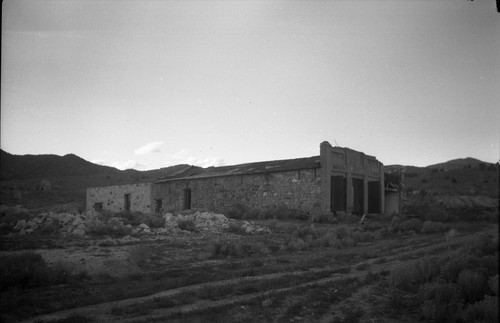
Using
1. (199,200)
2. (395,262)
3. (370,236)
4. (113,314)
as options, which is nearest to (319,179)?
(370,236)

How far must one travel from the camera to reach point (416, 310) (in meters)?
6.11

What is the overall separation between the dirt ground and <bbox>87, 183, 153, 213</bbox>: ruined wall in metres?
18.3

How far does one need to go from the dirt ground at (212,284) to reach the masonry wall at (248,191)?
10.8 meters

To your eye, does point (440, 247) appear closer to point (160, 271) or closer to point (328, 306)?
point (328, 306)

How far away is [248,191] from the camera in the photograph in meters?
27.1

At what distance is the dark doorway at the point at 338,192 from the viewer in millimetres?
25295

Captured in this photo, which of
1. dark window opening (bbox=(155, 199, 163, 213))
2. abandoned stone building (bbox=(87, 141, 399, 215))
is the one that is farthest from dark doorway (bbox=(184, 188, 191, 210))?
dark window opening (bbox=(155, 199, 163, 213))

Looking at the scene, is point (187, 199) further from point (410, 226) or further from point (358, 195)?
point (410, 226)

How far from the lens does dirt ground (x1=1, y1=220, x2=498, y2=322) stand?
5883mm

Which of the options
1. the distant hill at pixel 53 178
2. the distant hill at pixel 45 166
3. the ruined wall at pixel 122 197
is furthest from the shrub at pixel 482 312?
the distant hill at pixel 45 166

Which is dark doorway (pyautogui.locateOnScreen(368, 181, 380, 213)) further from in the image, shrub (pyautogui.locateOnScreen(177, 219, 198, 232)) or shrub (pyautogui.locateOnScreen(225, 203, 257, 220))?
shrub (pyautogui.locateOnScreen(177, 219, 198, 232))

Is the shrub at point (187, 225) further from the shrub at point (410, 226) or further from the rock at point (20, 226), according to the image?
the shrub at point (410, 226)

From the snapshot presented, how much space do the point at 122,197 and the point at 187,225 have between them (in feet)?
54.9

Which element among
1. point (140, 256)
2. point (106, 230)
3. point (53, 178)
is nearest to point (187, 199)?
point (106, 230)
